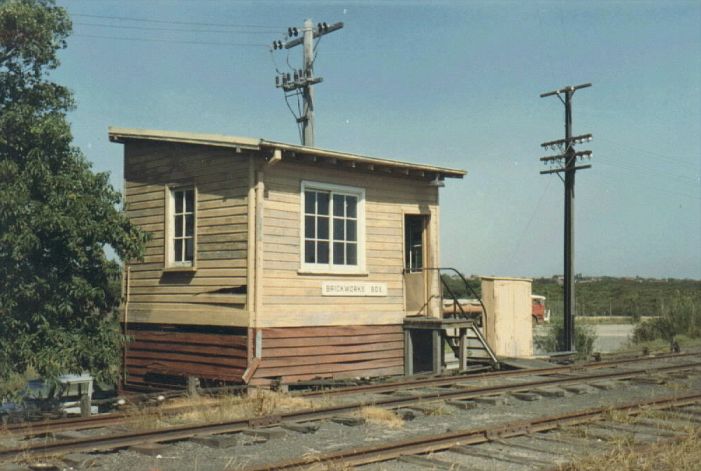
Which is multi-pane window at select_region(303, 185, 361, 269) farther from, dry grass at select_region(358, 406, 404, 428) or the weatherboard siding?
dry grass at select_region(358, 406, 404, 428)

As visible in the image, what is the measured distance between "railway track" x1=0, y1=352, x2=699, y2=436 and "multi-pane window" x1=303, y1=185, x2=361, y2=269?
2.52 m

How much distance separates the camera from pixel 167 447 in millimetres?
7520

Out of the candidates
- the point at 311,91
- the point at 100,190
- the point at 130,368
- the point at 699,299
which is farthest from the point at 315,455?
the point at 699,299

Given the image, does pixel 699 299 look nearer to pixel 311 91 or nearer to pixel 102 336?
pixel 311 91

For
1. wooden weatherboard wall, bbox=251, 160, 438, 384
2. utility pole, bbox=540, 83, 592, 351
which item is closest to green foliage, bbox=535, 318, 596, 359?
utility pole, bbox=540, 83, 592, 351

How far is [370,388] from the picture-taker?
12289 mm

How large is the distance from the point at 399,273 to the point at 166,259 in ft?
15.2

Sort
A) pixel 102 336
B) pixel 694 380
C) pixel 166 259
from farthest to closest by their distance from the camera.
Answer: pixel 166 259 < pixel 694 380 < pixel 102 336

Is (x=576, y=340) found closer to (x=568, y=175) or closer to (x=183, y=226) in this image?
(x=568, y=175)

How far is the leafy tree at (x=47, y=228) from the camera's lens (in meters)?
11.5

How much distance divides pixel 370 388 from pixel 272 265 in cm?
284

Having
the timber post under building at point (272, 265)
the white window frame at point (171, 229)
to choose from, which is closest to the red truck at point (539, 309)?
the timber post under building at point (272, 265)

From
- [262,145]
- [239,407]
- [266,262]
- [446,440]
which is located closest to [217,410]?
[239,407]

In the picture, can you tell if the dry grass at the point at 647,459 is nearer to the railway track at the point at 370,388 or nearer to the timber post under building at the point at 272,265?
the railway track at the point at 370,388
